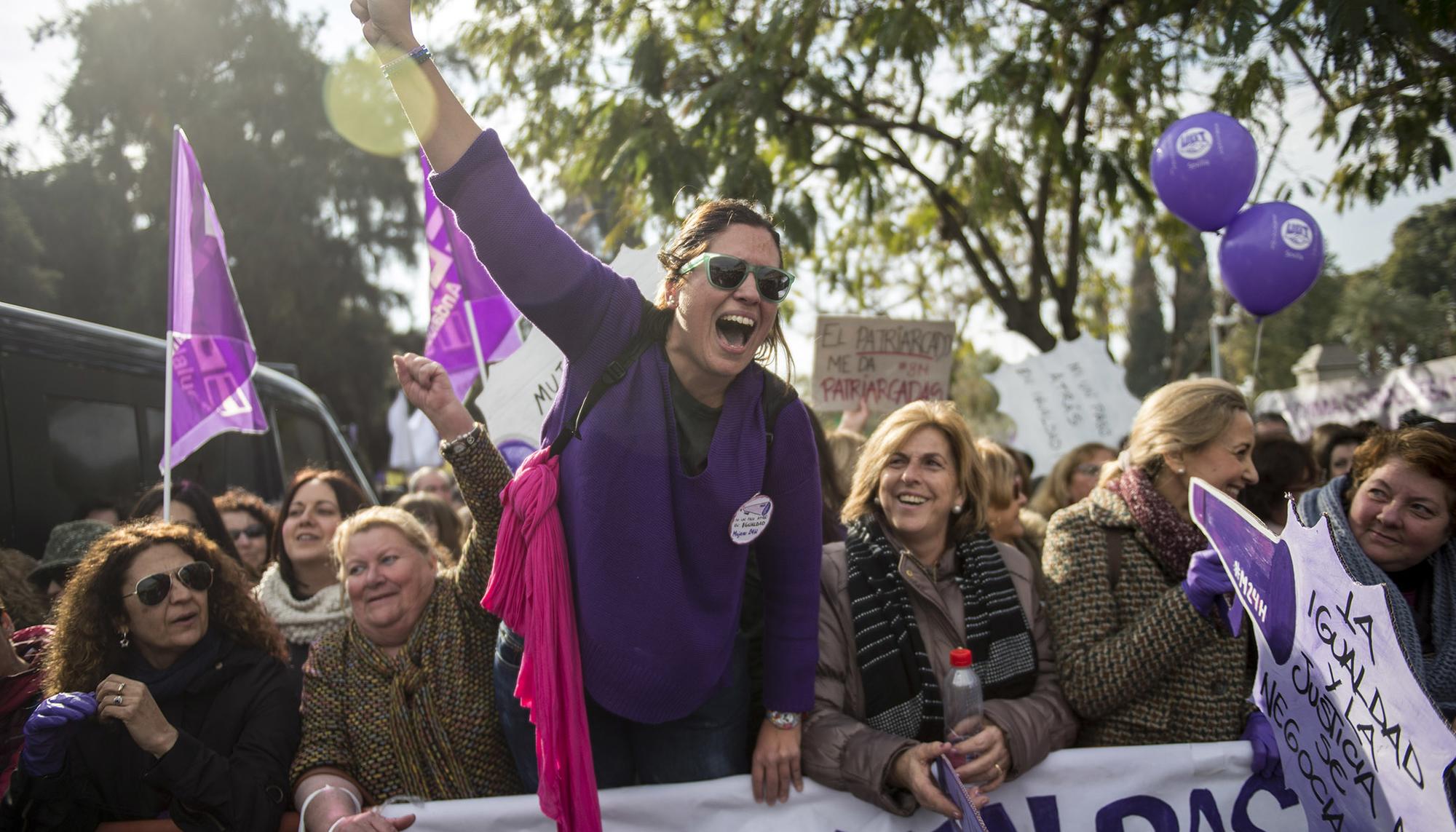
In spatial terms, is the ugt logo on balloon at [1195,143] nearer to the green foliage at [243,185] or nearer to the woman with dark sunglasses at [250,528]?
the woman with dark sunglasses at [250,528]

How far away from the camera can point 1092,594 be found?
102 inches

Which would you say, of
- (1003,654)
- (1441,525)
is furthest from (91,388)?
(1441,525)

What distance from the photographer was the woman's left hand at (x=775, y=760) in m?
2.28

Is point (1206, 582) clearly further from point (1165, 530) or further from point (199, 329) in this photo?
point (199, 329)

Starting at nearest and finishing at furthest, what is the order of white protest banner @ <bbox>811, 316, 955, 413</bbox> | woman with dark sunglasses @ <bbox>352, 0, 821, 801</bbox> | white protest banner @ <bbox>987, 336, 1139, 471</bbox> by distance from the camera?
woman with dark sunglasses @ <bbox>352, 0, 821, 801</bbox>
white protest banner @ <bbox>811, 316, 955, 413</bbox>
white protest banner @ <bbox>987, 336, 1139, 471</bbox>

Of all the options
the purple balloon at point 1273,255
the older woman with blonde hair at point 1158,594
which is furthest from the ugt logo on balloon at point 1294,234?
the older woman with blonde hair at point 1158,594

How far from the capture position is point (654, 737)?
2.30m

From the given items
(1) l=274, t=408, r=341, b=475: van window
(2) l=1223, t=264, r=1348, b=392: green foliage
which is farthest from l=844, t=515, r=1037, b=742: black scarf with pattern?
(2) l=1223, t=264, r=1348, b=392: green foliage

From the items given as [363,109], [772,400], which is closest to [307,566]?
[772,400]

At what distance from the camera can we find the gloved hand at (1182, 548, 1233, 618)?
7.72ft

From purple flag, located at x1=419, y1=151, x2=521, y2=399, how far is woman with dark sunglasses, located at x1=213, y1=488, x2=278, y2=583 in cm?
107

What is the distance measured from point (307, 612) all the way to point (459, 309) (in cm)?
204

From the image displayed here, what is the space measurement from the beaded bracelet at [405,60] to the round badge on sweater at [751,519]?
1.01 m

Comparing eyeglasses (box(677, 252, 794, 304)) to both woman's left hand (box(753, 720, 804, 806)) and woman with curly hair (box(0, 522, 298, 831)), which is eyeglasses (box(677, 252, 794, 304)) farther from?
A: woman with curly hair (box(0, 522, 298, 831))
